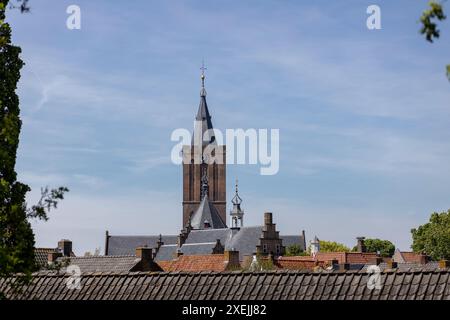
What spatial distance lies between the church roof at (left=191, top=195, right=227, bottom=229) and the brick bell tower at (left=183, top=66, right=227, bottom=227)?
762 inches

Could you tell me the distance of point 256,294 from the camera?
18.8 m

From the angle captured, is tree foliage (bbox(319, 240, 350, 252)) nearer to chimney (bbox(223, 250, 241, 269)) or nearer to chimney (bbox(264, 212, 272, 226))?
chimney (bbox(264, 212, 272, 226))

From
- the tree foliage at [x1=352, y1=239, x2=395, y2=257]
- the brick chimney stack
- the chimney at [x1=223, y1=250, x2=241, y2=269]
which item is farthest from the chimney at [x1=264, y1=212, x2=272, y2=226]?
the brick chimney stack

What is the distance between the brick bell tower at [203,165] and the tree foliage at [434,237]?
6684 centimetres

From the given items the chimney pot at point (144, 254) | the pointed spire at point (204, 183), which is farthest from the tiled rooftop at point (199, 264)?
the pointed spire at point (204, 183)

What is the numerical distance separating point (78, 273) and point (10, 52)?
8362 millimetres

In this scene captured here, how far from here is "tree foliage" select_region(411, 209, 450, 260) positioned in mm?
110350

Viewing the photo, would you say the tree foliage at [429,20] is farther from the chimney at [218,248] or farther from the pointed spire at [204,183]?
the pointed spire at [204,183]

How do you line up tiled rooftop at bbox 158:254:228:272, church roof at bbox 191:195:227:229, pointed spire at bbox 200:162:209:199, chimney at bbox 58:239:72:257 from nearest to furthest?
tiled rooftop at bbox 158:254:228:272
chimney at bbox 58:239:72:257
church roof at bbox 191:195:227:229
pointed spire at bbox 200:162:209:199

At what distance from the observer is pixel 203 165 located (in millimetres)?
184375

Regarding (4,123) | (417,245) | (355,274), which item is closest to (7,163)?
(4,123)

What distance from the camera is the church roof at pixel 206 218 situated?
155 metres

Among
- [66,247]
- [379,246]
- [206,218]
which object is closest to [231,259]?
[66,247]
